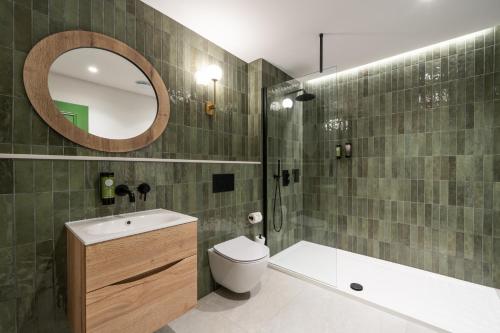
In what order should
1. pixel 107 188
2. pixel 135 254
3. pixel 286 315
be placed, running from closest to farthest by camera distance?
pixel 135 254 < pixel 107 188 < pixel 286 315

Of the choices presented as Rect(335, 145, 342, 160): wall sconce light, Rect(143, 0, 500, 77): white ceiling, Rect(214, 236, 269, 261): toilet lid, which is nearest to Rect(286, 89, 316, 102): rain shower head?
Rect(143, 0, 500, 77): white ceiling

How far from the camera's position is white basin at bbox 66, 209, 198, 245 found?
0.99 m

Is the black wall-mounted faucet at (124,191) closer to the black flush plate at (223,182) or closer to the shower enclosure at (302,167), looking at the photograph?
the black flush plate at (223,182)

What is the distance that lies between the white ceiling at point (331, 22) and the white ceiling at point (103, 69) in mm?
591

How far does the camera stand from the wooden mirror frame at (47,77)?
1.16 metres

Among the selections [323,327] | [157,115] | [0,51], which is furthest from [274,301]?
[0,51]

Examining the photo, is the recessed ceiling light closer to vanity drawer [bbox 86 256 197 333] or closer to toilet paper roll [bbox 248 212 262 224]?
vanity drawer [bbox 86 256 197 333]

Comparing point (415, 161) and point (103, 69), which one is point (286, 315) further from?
point (103, 69)

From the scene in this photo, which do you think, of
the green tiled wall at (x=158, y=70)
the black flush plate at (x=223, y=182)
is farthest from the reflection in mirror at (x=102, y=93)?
the black flush plate at (x=223, y=182)

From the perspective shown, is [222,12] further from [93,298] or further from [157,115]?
[93,298]

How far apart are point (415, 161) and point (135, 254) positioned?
2878mm

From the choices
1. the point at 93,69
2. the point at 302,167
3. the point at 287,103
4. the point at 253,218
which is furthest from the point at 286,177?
the point at 93,69

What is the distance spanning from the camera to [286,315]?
1661mm

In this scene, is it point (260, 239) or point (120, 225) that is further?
point (260, 239)
